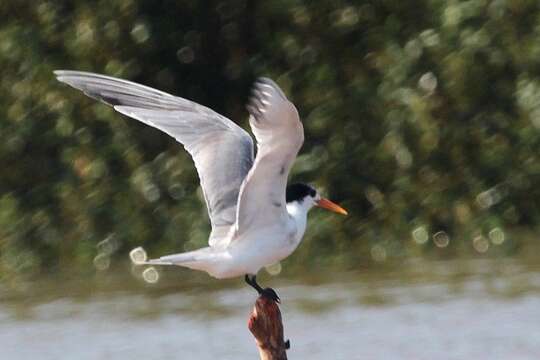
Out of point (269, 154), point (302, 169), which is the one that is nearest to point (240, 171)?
point (269, 154)

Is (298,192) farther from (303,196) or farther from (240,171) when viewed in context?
(240,171)

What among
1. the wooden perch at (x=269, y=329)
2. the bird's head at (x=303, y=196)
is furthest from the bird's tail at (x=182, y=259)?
the bird's head at (x=303, y=196)

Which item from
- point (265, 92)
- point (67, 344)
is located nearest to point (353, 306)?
point (67, 344)

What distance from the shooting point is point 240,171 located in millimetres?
8203

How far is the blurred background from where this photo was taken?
430 inches

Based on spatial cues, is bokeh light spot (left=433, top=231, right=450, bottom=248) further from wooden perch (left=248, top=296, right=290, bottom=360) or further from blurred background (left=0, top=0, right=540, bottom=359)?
wooden perch (left=248, top=296, right=290, bottom=360)

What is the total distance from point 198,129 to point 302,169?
139 inches

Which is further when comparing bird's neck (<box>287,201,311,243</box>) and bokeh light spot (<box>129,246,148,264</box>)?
bokeh light spot (<box>129,246,148,264</box>)

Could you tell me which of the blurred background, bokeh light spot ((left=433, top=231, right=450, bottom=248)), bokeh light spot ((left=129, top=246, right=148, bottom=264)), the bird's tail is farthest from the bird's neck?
bokeh light spot ((left=129, top=246, right=148, bottom=264))

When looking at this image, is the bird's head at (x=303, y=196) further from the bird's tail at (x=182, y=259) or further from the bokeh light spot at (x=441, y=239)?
the bokeh light spot at (x=441, y=239)

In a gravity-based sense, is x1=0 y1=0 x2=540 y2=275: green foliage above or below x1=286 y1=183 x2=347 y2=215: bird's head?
above

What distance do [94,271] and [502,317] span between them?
2.93 metres

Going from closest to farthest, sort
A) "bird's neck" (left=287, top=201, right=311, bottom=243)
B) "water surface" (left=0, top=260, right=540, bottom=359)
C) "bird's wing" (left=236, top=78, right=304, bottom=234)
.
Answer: "bird's wing" (left=236, top=78, right=304, bottom=234), "bird's neck" (left=287, top=201, right=311, bottom=243), "water surface" (left=0, top=260, right=540, bottom=359)

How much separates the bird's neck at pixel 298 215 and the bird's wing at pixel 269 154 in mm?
109
